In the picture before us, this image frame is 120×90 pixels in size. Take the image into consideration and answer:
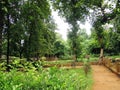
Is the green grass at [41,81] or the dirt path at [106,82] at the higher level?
the green grass at [41,81]

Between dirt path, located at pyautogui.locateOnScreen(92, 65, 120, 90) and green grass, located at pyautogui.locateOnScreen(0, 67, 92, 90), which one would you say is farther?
dirt path, located at pyautogui.locateOnScreen(92, 65, 120, 90)

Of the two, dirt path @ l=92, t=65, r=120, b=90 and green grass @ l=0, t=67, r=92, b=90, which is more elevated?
green grass @ l=0, t=67, r=92, b=90

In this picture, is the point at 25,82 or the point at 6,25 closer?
the point at 25,82

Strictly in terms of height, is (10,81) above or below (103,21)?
below

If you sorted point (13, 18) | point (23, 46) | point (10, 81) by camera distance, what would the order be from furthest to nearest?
point (23, 46) → point (13, 18) → point (10, 81)

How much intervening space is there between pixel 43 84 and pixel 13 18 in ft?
62.4

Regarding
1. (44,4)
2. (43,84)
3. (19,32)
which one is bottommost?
(43,84)

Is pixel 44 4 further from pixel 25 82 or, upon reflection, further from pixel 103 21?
pixel 25 82

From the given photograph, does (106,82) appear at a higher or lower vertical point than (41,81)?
lower

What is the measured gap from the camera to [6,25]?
2220 centimetres

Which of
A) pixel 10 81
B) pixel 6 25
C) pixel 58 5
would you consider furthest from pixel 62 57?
pixel 10 81

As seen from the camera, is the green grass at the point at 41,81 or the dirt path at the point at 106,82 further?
the dirt path at the point at 106,82

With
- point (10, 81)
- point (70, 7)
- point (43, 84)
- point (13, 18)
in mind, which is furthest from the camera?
point (13, 18)

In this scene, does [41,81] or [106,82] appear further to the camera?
[106,82]
